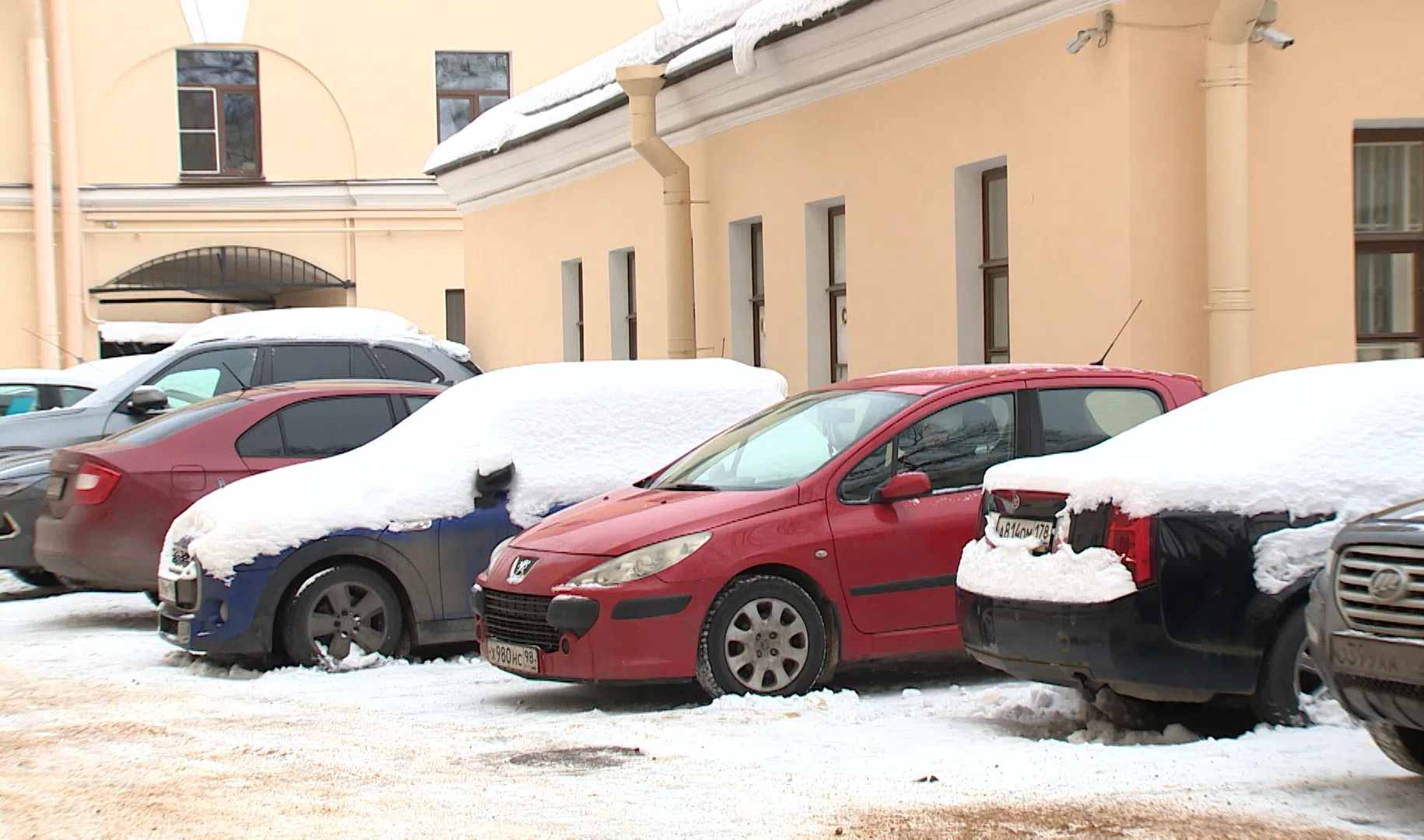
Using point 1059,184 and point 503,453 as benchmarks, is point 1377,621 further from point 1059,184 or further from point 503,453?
point 1059,184

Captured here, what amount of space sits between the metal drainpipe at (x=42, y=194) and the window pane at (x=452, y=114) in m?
6.05

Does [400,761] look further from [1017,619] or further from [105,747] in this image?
[1017,619]

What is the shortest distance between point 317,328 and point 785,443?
8.13 m

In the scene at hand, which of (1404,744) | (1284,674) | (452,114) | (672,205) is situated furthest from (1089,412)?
(452,114)

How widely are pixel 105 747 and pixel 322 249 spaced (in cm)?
2290

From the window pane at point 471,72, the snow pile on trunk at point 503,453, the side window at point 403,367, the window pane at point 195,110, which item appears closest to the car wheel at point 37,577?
the snow pile on trunk at point 503,453

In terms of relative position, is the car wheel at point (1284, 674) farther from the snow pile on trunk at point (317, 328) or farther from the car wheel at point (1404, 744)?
the snow pile on trunk at point (317, 328)

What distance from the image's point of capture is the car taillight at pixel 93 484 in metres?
10.7

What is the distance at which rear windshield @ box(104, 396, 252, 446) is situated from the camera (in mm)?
11133

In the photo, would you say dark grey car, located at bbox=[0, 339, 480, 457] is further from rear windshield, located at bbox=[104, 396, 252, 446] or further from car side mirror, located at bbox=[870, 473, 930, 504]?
car side mirror, located at bbox=[870, 473, 930, 504]

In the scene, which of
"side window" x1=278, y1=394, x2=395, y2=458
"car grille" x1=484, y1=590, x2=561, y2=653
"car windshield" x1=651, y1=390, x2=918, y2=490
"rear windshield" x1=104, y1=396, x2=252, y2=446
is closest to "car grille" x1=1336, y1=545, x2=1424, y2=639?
"car windshield" x1=651, y1=390, x2=918, y2=490

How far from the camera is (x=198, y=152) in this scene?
1144 inches

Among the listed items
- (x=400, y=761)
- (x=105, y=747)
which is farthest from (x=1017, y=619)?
(x=105, y=747)

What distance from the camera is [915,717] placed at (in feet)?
24.7
